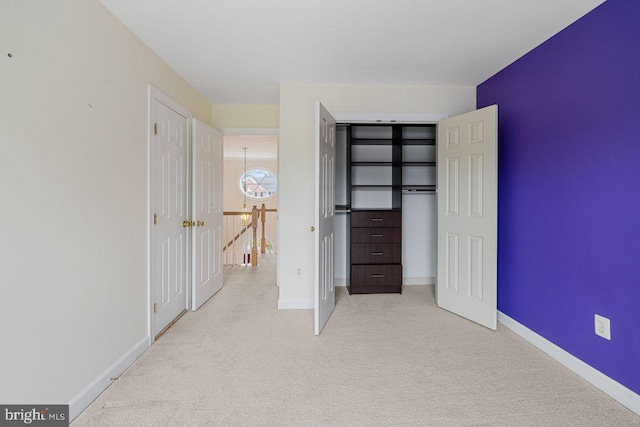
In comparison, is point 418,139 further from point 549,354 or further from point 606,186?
point 549,354

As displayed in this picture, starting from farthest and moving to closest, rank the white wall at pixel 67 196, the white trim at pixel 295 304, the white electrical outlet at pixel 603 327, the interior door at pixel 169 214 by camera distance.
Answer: the white trim at pixel 295 304 → the interior door at pixel 169 214 → the white electrical outlet at pixel 603 327 → the white wall at pixel 67 196

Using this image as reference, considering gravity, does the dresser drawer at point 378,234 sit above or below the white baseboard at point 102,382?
above

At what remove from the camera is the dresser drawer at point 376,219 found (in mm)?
3947

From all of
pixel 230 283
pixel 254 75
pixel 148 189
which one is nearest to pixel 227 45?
pixel 254 75

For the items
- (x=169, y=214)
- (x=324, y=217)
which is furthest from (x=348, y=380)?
(x=169, y=214)

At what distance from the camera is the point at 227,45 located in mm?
2592

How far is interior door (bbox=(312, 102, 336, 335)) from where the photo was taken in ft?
9.24

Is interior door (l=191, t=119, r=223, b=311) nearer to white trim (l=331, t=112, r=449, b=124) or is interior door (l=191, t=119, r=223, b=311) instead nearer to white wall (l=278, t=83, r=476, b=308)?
white wall (l=278, t=83, r=476, b=308)

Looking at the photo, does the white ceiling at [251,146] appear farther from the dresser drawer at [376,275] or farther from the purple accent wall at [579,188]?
the purple accent wall at [579,188]

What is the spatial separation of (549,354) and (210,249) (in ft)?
11.1

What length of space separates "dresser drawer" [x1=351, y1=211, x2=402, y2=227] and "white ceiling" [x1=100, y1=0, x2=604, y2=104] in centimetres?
150

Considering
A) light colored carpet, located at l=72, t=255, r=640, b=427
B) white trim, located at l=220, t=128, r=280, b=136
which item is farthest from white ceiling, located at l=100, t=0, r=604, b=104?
light colored carpet, located at l=72, t=255, r=640, b=427

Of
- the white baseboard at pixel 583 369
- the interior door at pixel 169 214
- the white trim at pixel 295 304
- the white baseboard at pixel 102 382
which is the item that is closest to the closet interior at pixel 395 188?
the white trim at pixel 295 304

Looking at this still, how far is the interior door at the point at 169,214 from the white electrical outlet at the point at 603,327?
3.18m
